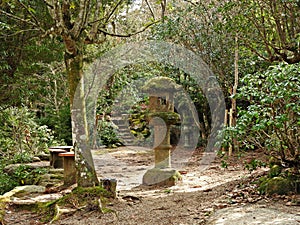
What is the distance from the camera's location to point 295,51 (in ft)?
15.7

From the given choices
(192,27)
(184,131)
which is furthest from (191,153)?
(192,27)

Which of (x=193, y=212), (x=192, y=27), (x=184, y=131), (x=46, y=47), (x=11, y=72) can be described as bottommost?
(x=193, y=212)

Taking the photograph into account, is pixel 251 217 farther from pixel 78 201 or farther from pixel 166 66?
pixel 166 66

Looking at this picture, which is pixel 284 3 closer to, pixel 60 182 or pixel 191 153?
pixel 60 182

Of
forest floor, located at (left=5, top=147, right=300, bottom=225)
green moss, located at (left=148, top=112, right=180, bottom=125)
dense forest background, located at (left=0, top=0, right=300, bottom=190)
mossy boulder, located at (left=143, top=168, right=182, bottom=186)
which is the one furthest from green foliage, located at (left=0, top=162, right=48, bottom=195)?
green moss, located at (left=148, top=112, right=180, bottom=125)

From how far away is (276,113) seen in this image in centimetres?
376

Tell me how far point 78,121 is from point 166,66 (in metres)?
5.73

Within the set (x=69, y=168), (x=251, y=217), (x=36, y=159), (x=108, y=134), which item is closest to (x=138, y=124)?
(x=108, y=134)

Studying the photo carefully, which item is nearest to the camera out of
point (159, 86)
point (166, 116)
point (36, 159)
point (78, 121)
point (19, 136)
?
point (78, 121)

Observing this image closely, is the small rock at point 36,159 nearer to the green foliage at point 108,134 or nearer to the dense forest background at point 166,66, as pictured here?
the dense forest background at point 166,66

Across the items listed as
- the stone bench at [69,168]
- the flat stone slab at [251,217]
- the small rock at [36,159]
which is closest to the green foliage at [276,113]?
the flat stone slab at [251,217]

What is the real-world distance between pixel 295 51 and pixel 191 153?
18.1 feet

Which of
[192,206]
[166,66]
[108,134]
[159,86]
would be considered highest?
[166,66]

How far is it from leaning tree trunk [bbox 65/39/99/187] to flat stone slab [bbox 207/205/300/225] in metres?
1.97
